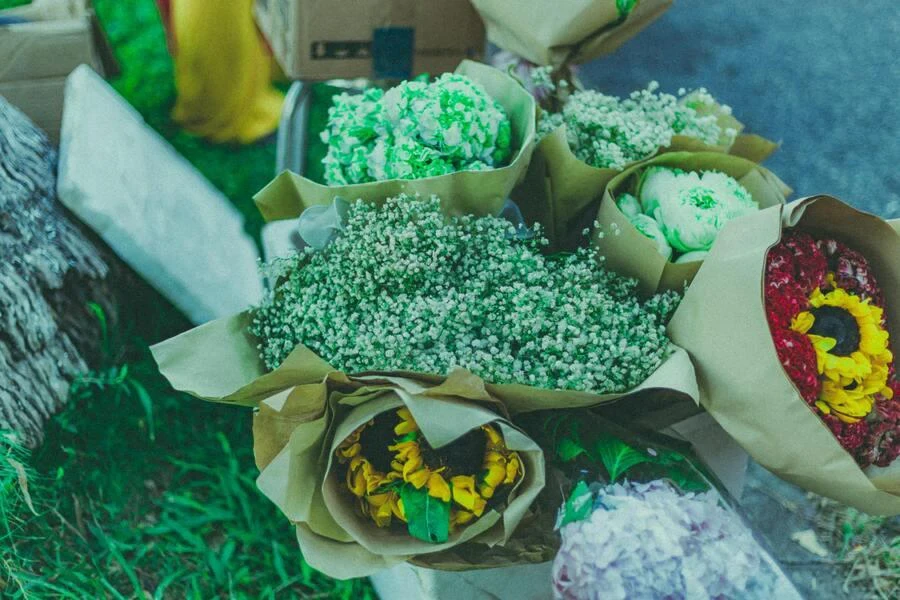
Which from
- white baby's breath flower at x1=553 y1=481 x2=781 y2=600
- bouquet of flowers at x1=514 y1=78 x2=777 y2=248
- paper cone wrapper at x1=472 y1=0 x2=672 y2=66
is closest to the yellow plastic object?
paper cone wrapper at x1=472 y1=0 x2=672 y2=66

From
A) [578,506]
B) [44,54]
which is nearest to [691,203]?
[578,506]

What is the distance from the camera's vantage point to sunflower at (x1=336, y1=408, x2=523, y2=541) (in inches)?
39.5

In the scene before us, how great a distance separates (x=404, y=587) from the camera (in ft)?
4.31

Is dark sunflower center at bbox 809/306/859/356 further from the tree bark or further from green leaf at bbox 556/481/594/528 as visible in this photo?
the tree bark

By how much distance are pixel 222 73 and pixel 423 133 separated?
1.39 metres

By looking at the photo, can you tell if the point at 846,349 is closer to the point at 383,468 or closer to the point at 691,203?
the point at 691,203

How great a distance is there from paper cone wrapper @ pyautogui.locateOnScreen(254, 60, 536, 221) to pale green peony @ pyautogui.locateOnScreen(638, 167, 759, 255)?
8.5 inches

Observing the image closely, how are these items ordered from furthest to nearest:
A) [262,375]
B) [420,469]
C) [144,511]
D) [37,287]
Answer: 1. [144,511]
2. [37,287]
3. [262,375]
4. [420,469]

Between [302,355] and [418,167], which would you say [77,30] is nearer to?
[418,167]

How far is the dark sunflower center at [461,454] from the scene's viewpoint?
1028 mm

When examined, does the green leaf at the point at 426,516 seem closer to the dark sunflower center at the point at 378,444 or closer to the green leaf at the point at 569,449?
the dark sunflower center at the point at 378,444

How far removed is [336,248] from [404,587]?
1.91ft

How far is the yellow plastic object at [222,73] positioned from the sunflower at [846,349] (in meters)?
1.87

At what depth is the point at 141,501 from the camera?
1.62 metres
